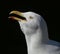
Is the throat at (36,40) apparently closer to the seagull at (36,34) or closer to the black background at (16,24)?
the seagull at (36,34)

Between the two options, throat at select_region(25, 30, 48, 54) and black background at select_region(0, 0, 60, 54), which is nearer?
throat at select_region(25, 30, 48, 54)

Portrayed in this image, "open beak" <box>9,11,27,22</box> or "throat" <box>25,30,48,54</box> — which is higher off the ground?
"open beak" <box>9,11,27,22</box>

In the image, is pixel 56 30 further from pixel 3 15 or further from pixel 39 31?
pixel 39 31

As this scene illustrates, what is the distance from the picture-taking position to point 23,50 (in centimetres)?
587

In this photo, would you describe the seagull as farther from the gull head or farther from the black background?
the black background

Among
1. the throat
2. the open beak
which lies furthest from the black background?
the throat

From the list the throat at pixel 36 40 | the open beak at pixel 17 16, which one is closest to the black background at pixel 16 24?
the open beak at pixel 17 16

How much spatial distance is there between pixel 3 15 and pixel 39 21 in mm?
2332

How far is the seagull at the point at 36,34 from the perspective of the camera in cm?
358

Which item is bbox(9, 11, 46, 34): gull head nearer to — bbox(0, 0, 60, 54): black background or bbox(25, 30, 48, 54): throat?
bbox(25, 30, 48, 54): throat

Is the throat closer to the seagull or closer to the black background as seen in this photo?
the seagull

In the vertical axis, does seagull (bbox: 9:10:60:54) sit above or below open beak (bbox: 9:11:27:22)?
below

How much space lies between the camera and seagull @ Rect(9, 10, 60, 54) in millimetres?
3576

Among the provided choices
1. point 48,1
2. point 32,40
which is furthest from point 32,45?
point 48,1
